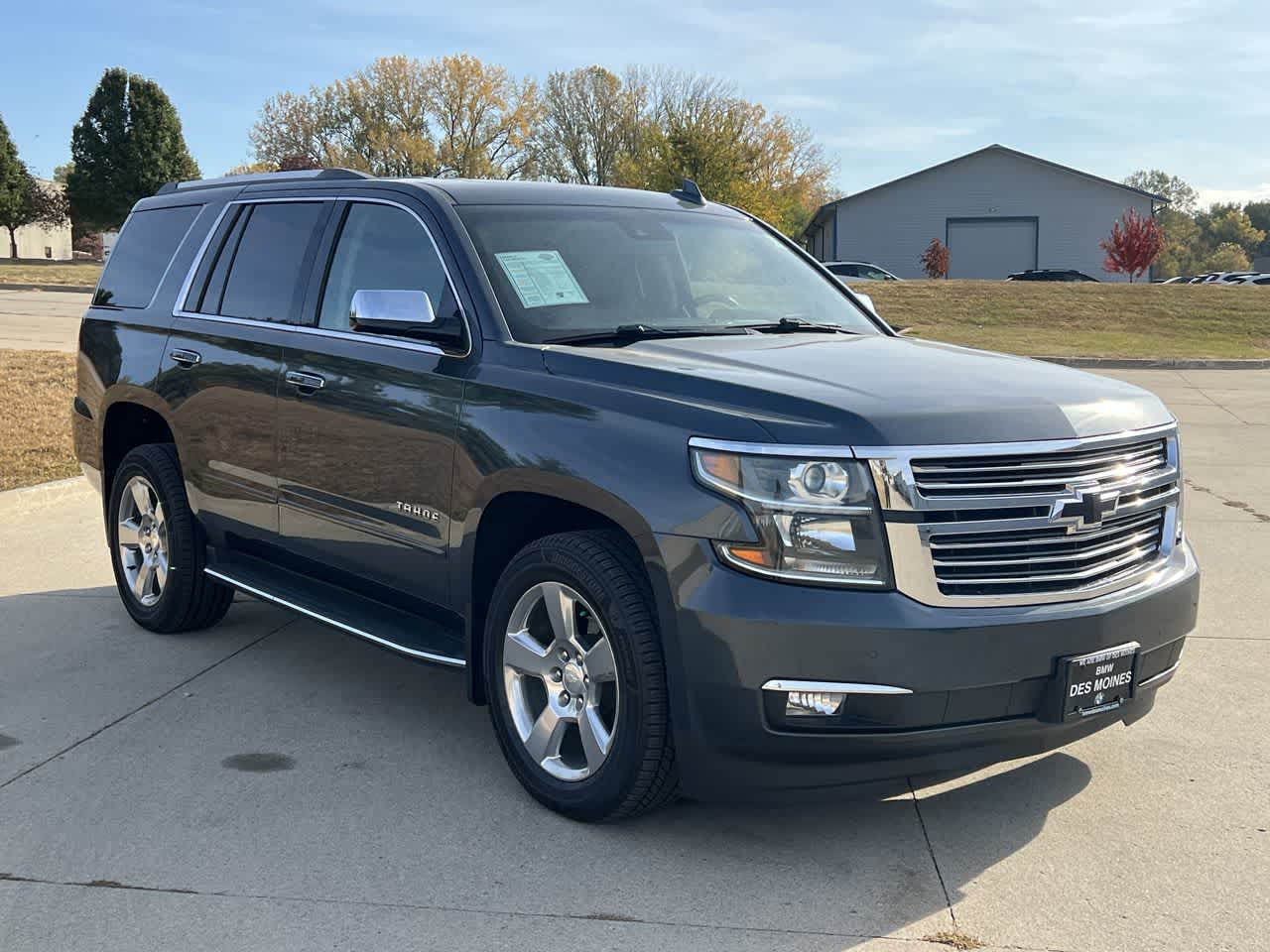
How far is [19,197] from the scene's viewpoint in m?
60.3

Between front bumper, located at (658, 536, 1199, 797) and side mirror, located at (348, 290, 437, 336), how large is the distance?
4.29 feet

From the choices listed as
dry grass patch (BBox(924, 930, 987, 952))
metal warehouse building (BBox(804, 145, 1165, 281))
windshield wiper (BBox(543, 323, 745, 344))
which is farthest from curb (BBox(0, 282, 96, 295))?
dry grass patch (BBox(924, 930, 987, 952))

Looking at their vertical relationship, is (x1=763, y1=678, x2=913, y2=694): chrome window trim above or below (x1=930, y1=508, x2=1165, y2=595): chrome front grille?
below

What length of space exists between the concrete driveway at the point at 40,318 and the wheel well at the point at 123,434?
1327 cm

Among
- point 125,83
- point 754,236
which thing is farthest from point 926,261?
point 754,236

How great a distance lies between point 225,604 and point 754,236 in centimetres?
289

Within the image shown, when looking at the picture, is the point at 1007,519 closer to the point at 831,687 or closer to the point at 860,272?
the point at 831,687

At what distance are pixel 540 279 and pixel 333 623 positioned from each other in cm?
144

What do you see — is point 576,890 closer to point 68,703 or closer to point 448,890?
point 448,890

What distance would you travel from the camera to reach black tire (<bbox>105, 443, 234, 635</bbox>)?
5789 mm

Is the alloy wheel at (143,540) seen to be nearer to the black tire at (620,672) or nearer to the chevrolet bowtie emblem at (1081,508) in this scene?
the black tire at (620,672)

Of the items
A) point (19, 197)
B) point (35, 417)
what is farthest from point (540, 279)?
point (19, 197)

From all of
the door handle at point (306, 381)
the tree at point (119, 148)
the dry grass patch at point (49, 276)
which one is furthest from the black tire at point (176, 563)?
the tree at point (119, 148)

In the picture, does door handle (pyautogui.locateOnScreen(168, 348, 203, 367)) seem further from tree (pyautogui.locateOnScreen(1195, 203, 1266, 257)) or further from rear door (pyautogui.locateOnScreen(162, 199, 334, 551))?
tree (pyautogui.locateOnScreen(1195, 203, 1266, 257))
